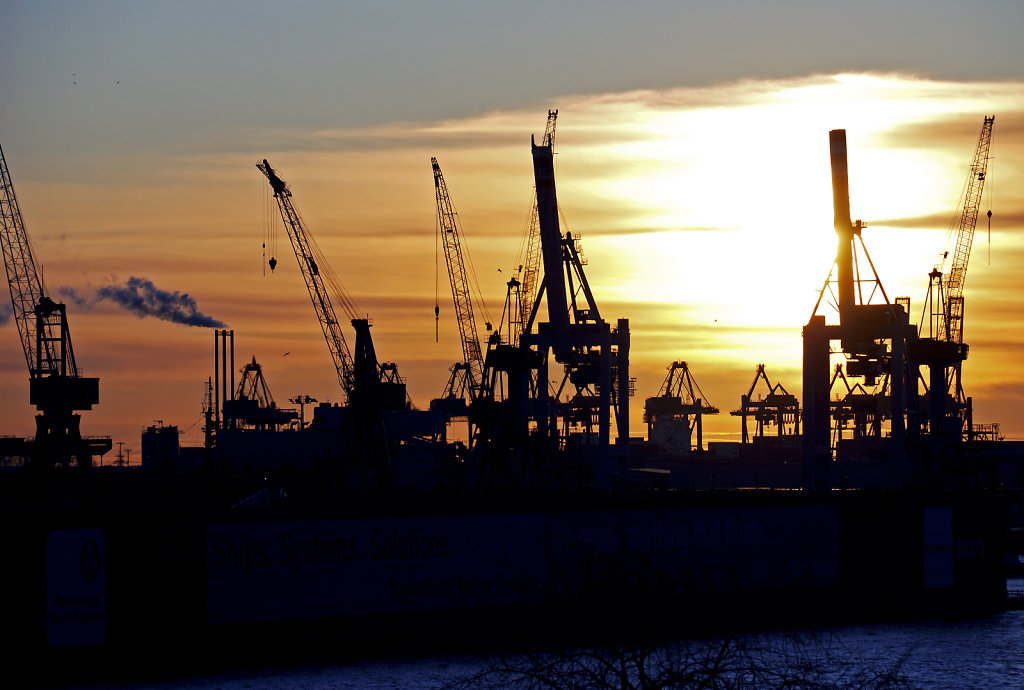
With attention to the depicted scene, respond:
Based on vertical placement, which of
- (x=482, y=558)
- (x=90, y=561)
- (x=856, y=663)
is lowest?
(x=856, y=663)

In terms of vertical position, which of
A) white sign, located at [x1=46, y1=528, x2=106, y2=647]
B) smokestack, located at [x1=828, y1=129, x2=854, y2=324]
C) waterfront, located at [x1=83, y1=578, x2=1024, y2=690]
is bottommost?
waterfront, located at [x1=83, y1=578, x2=1024, y2=690]

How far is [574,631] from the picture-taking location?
64.2 meters

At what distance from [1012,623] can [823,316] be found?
63.9m

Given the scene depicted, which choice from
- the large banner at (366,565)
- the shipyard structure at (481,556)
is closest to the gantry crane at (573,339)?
the shipyard structure at (481,556)

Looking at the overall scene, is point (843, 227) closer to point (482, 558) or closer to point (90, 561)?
point (482, 558)

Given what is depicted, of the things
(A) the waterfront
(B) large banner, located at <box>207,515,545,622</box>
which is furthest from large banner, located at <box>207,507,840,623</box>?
(A) the waterfront

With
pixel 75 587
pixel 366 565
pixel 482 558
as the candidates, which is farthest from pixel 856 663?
pixel 75 587

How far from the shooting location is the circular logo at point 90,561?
181 ft

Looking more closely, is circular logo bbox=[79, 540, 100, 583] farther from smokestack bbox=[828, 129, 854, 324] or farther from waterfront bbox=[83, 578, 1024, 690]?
smokestack bbox=[828, 129, 854, 324]

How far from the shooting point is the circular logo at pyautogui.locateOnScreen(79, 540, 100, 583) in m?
55.2

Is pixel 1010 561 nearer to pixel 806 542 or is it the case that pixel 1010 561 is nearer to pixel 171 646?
pixel 806 542

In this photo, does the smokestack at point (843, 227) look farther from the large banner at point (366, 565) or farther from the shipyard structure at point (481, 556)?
the large banner at point (366, 565)

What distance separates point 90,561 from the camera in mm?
55469

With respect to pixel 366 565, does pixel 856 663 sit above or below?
below
